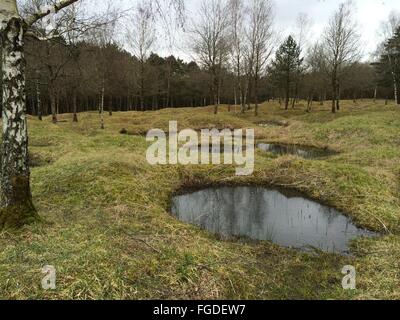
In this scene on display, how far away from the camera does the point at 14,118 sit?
6.04 metres

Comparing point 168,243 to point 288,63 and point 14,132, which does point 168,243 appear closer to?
point 14,132

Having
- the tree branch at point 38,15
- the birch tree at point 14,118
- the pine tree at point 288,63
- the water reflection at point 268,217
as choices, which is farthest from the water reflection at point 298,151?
the pine tree at point 288,63

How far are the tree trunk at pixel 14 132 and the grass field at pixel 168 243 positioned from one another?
1.52ft

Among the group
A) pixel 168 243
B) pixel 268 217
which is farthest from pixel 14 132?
pixel 268 217

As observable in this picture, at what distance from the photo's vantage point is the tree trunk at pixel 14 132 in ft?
19.5

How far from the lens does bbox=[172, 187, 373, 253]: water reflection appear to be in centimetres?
784

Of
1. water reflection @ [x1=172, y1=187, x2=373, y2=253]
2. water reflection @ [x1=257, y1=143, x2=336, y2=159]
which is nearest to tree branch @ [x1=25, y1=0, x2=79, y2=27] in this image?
water reflection @ [x1=172, y1=187, x2=373, y2=253]

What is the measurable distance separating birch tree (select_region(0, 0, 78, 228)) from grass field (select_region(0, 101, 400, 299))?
48 cm

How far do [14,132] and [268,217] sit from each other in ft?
20.3

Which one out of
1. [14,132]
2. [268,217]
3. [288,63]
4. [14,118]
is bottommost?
[268,217]

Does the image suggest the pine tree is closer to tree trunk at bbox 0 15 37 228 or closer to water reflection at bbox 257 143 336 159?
water reflection at bbox 257 143 336 159

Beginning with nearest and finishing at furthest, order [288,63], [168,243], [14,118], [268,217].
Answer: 1. [14,118]
2. [168,243]
3. [268,217]
4. [288,63]

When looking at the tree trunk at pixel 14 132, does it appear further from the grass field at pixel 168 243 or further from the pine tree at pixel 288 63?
the pine tree at pixel 288 63
